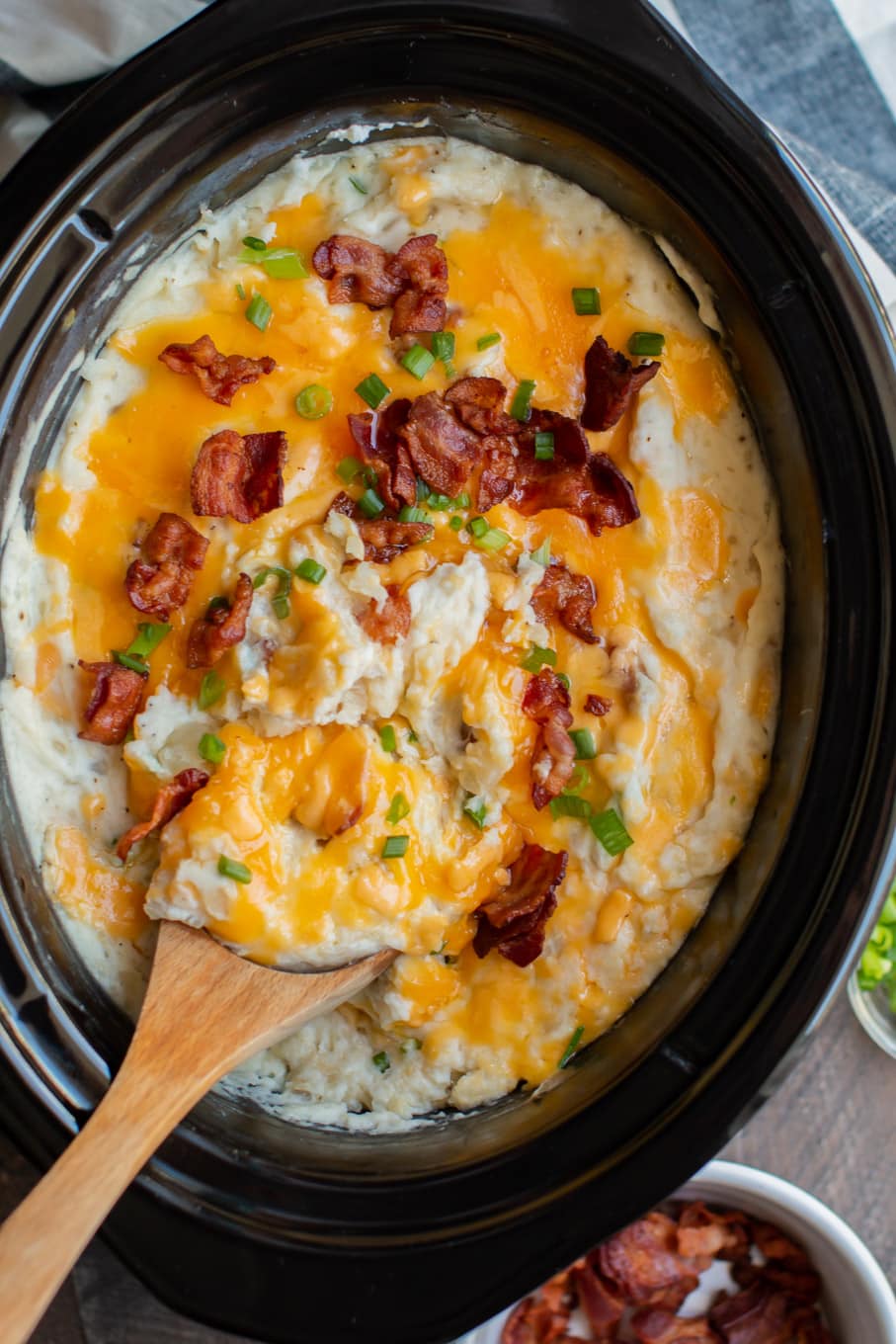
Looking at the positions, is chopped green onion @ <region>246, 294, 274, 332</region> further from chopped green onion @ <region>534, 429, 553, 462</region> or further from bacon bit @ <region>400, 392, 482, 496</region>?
chopped green onion @ <region>534, 429, 553, 462</region>

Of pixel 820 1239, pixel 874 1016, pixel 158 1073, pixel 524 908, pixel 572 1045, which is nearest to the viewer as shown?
pixel 158 1073

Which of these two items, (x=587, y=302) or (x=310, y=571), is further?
(x=587, y=302)

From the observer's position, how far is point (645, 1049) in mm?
2043

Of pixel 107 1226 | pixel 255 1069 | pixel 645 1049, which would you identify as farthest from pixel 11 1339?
pixel 645 1049

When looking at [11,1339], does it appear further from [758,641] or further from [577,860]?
[758,641]

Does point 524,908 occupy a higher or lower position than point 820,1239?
higher

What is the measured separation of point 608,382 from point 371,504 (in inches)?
17.3

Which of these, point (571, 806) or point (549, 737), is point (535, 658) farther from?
point (571, 806)

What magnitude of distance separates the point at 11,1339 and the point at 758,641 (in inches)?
59.9

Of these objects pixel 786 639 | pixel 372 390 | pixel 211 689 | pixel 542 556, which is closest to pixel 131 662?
pixel 211 689

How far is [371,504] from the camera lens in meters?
1.97

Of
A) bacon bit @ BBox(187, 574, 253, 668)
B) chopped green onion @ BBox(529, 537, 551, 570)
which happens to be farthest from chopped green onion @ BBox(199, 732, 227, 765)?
chopped green onion @ BBox(529, 537, 551, 570)

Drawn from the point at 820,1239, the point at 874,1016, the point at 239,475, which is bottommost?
the point at 820,1239

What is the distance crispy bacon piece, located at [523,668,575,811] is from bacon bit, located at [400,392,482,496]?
36cm
